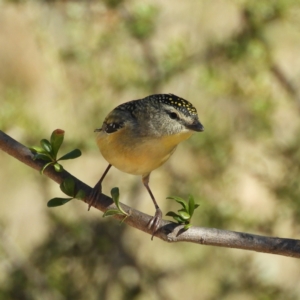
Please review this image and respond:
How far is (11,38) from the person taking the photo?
18.0 feet

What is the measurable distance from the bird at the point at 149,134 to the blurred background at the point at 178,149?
109cm

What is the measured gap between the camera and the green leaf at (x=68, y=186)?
198cm

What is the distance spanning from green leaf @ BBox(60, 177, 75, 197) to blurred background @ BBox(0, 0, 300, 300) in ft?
5.81

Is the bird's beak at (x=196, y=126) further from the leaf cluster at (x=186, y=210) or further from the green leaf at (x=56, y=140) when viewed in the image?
the green leaf at (x=56, y=140)

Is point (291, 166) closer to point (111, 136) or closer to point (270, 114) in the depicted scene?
point (270, 114)

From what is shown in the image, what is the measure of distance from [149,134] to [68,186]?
0.89m

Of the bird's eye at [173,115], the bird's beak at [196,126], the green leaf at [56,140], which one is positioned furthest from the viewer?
the bird's eye at [173,115]

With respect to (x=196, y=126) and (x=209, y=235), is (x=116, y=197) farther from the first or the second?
(x=196, y=126)

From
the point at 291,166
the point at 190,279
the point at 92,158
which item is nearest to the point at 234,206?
the point at 291,166

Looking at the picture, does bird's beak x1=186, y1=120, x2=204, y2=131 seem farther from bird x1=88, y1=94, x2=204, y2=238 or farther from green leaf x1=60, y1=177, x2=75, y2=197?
green leaf x1=60, y1=177, x2=75, y2=197

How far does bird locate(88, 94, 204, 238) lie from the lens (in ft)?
8.84

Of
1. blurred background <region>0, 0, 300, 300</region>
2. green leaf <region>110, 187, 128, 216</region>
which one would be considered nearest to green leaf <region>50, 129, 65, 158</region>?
green leaf <region>110, 187, 128, 216</region>

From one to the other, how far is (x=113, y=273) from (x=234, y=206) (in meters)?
1.20

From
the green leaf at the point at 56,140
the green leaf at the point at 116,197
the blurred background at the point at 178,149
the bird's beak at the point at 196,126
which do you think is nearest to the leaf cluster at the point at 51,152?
the green leaf at the point at 56,140
